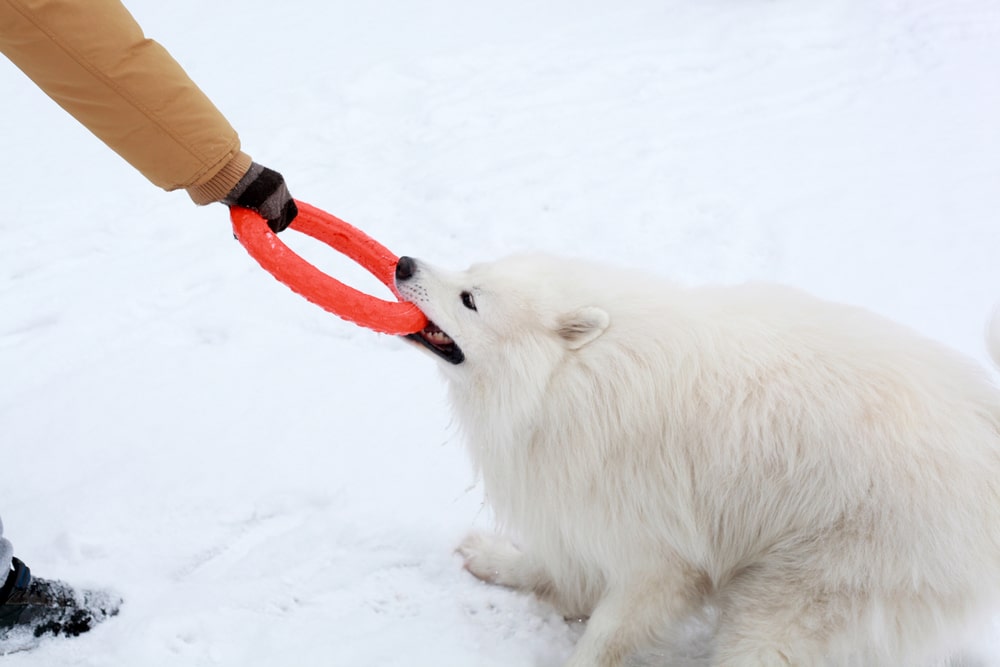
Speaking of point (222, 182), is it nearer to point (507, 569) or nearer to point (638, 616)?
point (507, 569)

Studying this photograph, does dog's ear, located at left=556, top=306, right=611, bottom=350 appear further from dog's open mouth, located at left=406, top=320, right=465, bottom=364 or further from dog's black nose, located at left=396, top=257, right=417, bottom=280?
dog's black nose, located at left=396, top=257, right=417, bottom=280

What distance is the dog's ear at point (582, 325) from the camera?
9.37 ft

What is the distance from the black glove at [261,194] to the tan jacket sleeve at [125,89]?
47 millimetres

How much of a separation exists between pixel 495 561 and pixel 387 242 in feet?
9.17

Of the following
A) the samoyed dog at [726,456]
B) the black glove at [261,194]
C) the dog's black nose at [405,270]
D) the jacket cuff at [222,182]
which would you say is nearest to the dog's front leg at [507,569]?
the samoyed dog at [726,456]

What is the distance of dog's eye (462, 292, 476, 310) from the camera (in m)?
3.04

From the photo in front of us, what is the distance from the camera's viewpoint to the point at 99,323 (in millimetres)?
4773

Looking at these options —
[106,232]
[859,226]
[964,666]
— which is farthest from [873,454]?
[106,232]

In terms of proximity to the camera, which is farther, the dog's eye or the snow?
the snow

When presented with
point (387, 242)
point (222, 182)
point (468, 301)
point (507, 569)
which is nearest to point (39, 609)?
point (222, 182)

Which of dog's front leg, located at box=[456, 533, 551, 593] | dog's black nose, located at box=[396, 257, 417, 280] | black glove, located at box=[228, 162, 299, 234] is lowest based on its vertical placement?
dog's front leg, located at box=[456, 533, 551, 593]

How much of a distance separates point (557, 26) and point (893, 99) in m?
3.67

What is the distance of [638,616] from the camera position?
111 inches

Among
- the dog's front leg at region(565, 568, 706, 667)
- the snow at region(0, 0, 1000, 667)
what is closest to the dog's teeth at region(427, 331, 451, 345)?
the snow at region(0, 0, 1000, 667)
